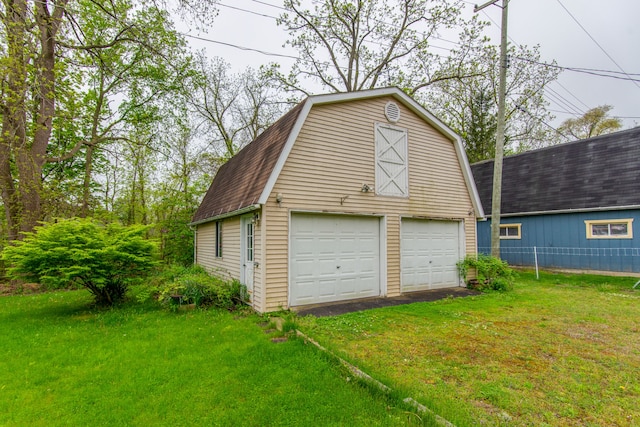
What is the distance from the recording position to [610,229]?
10625mm

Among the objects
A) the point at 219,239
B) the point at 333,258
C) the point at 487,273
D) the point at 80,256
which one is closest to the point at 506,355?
the point at 333,258

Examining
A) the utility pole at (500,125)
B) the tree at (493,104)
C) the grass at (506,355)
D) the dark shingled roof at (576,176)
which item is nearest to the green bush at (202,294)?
the grass at (506,355)

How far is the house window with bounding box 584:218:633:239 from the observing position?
1018cm

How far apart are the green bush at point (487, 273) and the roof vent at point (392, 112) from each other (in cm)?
486

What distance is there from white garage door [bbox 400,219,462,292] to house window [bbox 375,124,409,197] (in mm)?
1088

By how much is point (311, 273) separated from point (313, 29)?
1584cm

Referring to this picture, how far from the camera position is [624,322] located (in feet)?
18.5

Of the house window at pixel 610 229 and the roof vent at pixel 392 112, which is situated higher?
the roof vent at pixel 392 112

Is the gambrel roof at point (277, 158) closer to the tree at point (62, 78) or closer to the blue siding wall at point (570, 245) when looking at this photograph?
the tree at point (62, 78)

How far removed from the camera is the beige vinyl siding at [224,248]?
25.6ft

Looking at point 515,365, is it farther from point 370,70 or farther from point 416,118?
point 370,70

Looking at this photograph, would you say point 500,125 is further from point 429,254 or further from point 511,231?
point 511,231

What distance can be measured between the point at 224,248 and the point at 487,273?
7.93 metres

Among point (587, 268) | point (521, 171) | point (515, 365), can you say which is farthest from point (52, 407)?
point (521, 171)
